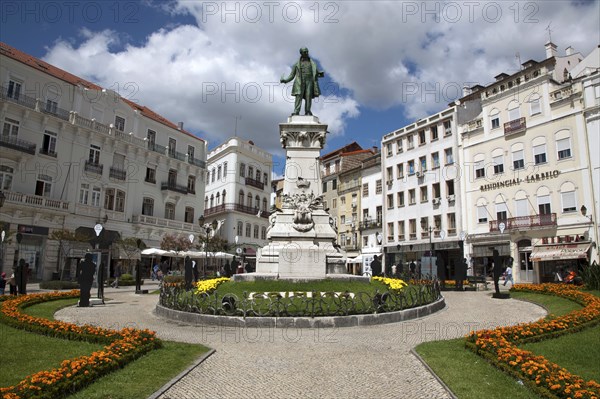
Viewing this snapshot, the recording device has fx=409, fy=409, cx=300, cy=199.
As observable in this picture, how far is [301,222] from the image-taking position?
1722cm

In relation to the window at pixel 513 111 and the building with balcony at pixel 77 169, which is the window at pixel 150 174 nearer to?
the building with balcony at pixel 77 169

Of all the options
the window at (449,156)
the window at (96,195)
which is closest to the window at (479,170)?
the window at (449,156)

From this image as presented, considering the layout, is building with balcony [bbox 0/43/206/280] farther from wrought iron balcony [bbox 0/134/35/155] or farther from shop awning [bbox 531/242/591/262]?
shop awning [bbox 531/242/591/262]

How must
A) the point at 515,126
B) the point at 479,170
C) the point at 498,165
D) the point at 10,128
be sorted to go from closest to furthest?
the point at 10,128
the point at 515,126
the point at 498,165
the point at 479,170

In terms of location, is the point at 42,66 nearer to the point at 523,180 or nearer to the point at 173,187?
the point at 173,187

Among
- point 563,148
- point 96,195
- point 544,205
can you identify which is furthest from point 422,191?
point 96,195

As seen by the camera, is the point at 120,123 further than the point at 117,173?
Yes

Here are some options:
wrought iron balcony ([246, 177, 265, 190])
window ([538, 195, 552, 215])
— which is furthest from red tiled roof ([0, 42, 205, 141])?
window ([538, 195, 552, 215])

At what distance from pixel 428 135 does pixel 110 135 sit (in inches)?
1339

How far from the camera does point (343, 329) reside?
33.7 feet

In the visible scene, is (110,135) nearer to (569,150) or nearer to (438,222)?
(438,222)

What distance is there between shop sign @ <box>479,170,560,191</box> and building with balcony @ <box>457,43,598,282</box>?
8 centimetres

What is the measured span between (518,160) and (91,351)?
39.5m

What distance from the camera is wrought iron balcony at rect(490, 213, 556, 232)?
34344 mm
